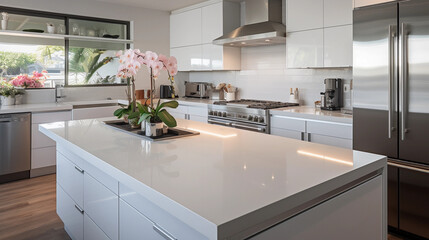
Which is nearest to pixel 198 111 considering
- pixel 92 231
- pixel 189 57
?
pixel 189 57

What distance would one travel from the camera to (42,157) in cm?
427

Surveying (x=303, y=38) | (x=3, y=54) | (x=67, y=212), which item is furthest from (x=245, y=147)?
(x=3, y=54)

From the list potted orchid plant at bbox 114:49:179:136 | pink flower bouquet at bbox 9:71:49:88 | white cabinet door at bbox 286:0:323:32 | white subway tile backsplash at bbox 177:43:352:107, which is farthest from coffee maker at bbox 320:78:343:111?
pink flower bouquet at bbox 9:71:49:88

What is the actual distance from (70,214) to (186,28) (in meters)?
3.81

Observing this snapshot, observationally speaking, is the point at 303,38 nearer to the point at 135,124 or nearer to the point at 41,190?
the point at 135,124

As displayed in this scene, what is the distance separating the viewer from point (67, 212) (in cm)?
245

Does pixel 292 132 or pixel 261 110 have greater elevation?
pixel 261 110

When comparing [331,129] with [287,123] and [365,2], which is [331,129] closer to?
[287,123]

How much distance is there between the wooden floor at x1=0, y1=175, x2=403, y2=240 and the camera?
2672 millimetres

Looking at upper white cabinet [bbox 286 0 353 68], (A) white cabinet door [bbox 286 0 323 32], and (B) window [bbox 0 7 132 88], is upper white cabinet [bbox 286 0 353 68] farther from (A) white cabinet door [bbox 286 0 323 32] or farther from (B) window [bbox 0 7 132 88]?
(B) window [bbox 0 7 132 88]

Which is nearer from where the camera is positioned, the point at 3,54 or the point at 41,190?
the point at 41,190

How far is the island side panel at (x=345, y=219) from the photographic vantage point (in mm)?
1122

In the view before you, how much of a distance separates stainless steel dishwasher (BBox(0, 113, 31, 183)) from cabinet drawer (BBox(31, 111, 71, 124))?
80 mm

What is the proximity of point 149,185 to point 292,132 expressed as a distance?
2587 millimetres
